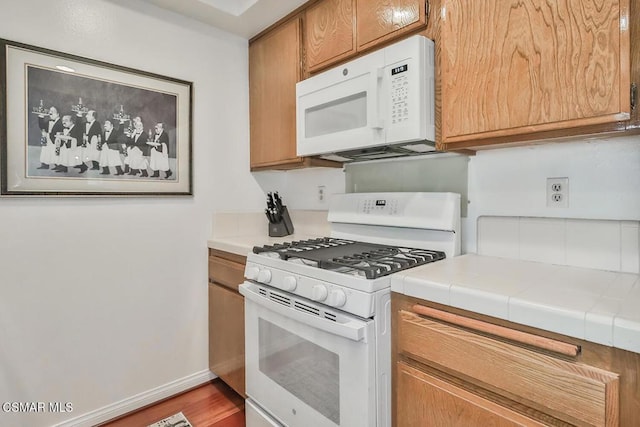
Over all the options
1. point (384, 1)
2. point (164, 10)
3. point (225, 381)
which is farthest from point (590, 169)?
point (164, 10)

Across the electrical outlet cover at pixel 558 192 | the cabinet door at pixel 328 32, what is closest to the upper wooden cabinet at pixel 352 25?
the cabinet door at pixel 328 32

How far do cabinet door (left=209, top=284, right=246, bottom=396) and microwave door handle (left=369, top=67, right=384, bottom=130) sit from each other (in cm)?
113

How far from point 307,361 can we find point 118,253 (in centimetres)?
118

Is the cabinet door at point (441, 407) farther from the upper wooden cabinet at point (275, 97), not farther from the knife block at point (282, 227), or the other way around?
the knife block at point (282, 227)

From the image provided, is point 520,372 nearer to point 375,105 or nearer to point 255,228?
point 375,105

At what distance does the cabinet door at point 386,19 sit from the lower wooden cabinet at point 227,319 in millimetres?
1232

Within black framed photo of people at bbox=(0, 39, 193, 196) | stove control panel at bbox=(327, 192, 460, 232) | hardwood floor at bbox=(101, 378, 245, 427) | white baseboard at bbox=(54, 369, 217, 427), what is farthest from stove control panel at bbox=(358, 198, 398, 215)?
white baseboard at bbox=(54, 369, 217, 427)

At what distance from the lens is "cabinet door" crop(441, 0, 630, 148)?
3.10 ft

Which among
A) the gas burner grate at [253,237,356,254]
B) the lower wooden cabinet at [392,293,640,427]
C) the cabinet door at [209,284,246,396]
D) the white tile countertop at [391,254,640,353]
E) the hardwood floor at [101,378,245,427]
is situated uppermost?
the gas burner grate at [253,237,356,254]

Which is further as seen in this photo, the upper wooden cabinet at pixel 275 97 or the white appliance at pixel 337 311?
the upper wooden cabinet at pixel 275 97

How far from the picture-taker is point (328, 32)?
1.71 meters

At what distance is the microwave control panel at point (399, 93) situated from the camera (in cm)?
132

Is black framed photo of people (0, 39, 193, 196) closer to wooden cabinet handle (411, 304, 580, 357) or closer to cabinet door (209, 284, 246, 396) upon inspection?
cabinet door (209, 284, 246, 396)

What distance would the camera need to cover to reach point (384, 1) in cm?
147
